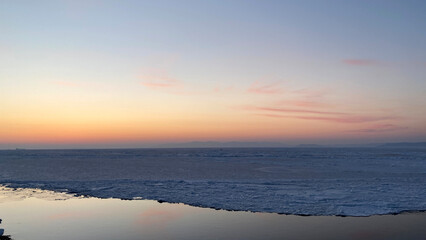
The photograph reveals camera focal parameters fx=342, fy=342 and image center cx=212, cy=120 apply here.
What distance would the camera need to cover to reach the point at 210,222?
9938 mm

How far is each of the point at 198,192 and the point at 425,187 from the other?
36.6 ft

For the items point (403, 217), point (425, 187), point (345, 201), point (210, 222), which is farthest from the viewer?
point (425, 187)

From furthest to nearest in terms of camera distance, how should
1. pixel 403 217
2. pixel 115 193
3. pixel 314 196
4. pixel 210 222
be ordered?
pixel 115 193, pixel 314 196, pixel 403 217, pixel 210 222

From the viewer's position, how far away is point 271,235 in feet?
28.1

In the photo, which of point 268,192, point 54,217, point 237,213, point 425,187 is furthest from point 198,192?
Answer: point 425,187

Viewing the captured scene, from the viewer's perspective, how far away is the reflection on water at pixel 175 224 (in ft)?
28.1

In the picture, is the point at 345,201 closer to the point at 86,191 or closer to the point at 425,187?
the point at 425,187

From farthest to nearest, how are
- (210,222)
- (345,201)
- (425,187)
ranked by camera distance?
(425,187) < (345,201) < (210,222)

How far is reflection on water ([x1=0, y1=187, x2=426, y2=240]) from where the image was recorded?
857 cm

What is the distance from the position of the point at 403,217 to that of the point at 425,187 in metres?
7.63

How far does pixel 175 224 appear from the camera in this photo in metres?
9.70

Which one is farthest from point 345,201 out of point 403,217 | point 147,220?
point 147,220

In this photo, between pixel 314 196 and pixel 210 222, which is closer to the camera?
pixel 210 222

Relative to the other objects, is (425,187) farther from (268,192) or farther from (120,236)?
(120,236)
